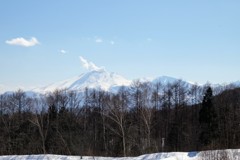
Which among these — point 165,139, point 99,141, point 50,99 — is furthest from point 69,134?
point 165,139

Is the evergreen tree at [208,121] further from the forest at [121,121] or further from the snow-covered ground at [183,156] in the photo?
the snow-covered ground at [183,156]

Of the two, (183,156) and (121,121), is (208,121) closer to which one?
(121,121)

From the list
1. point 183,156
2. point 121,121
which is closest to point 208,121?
point 121,121

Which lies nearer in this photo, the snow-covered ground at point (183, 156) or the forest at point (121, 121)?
the snow-covered ground at point (183, 156)

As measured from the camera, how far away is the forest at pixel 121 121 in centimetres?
4462

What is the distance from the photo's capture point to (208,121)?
149 ft

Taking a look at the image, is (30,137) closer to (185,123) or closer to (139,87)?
(139,87)

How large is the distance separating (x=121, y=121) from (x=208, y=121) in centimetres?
1053

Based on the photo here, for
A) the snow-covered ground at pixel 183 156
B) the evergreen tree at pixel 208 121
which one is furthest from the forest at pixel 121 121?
the snow-covered ground at pixel 183 156

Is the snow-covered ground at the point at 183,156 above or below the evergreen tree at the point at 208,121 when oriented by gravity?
below

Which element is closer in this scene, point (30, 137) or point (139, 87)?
point (30, 137)

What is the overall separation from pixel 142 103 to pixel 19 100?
1951cm

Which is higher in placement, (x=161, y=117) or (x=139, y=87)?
(x=139, y=87)

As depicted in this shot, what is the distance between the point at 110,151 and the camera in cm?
Answer: 4588
